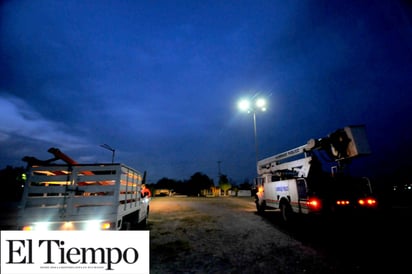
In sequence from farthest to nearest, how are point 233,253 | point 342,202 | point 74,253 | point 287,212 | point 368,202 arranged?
point 287,212
point 368,202
point 342,202
point 233,253
point 74,253

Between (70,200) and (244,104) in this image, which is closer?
(70,200)

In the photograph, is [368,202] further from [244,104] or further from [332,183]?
[244,104]

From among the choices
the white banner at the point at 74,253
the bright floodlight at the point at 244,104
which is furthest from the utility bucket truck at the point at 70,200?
the bright floodlight at the point at 244,104

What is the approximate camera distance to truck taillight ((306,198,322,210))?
683cm

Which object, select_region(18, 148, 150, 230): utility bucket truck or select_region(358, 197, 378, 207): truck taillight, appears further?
select_region(358, 197, 378, 207): truck taillight

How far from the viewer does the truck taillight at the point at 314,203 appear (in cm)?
683

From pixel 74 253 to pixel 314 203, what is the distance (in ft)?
23.3

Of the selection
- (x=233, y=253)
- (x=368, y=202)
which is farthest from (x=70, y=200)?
(x=368, y=202)

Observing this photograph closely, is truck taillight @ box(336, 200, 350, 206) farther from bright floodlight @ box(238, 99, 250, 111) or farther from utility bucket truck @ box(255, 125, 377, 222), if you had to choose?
bright floodlight @ box(238, 99, 250, 111)

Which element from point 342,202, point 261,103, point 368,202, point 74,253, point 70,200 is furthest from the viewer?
point 261,103

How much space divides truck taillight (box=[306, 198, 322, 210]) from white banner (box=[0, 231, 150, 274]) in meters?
5.89

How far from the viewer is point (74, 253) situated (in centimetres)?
369

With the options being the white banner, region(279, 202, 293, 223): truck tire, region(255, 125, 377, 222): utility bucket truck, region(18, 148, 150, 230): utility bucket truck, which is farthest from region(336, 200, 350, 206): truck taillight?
region(18, 148, 150, 230): utility bucket truck

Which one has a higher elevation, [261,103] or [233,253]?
[261,103]
